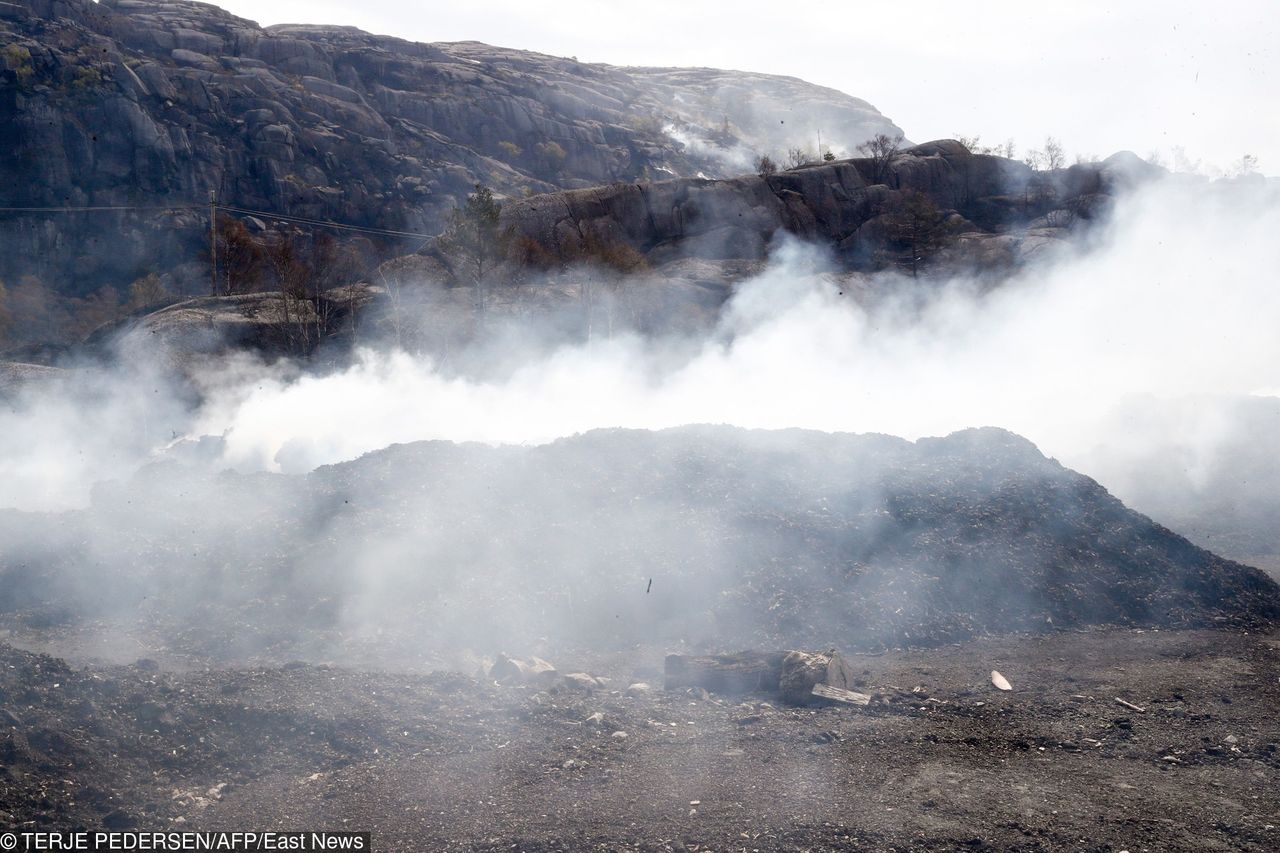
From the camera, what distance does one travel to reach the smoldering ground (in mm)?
11172

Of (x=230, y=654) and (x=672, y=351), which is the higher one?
(x=672, y=351)

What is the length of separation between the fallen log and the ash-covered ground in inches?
8.3

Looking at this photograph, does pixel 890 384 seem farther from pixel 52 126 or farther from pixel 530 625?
pixel 52 126

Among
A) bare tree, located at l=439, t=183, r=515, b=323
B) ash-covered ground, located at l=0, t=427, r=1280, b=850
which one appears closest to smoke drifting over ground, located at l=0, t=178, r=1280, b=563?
bare tree, located at l=439, t=183, r=515, b=323

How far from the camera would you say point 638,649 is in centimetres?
1072

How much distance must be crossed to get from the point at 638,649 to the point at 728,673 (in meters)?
1.80

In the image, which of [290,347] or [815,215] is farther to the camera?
[815,215]

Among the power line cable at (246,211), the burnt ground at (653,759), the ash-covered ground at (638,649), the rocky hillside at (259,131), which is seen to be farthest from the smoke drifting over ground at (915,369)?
the rocky hillside at (259,131)

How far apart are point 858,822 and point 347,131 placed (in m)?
60.4

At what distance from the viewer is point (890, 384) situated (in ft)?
74.3

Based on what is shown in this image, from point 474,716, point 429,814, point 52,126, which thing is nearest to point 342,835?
point 429,814

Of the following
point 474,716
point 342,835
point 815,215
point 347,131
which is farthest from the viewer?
point 347,131

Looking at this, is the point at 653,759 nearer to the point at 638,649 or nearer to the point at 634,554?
the point at 638,649

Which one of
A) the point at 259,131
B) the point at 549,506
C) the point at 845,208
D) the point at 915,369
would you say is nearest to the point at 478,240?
the point at 915,369
